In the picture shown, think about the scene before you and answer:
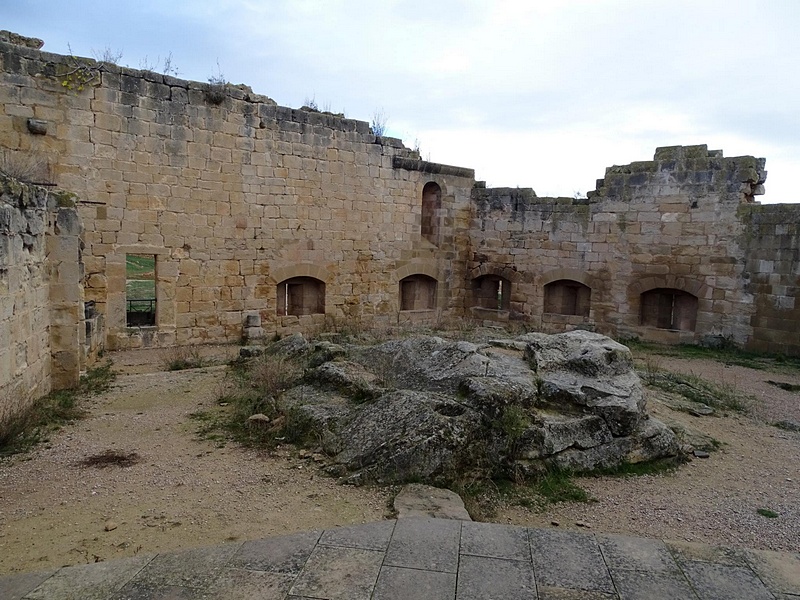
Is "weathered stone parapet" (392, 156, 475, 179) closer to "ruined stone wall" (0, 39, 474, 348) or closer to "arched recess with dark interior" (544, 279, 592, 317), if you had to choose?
"ruined stone wall" (0, 39, 474, 348)

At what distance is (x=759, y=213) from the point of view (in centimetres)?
1180

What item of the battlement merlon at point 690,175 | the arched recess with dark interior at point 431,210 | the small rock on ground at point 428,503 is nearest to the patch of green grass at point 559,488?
the small rock on ground at point 428,503

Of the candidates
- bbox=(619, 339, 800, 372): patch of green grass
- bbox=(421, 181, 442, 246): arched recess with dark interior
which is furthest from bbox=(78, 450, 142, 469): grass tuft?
bbox=(421, 181, 442, 246): arched recess with dark interior

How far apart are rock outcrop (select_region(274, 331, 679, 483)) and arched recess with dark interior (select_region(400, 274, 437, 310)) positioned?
812cm

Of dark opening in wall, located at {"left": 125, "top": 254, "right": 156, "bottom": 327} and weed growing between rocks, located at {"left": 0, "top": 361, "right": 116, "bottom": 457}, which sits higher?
dark opening in wall, located at {"left": 125, "top": 254, "right": 156, "bottom": 327}

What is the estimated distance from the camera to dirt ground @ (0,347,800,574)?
12.9 ft

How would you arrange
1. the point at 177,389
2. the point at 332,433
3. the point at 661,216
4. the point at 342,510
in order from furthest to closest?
the point at 661,216
the point at 177,389
the point at 332,433
the point at 342,510

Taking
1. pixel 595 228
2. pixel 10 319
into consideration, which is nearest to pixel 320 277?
pixel 595 228

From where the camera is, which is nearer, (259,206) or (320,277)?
(259,206)

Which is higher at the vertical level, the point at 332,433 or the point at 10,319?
the point at 10,319

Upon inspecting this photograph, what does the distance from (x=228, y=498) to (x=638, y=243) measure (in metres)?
11.5

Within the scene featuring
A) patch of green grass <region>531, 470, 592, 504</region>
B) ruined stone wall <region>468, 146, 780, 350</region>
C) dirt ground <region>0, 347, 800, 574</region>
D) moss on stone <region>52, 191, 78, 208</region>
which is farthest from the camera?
ruined stone wall <region>468, 146, 780, 350</region>

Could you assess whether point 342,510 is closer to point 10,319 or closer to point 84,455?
point 84,455

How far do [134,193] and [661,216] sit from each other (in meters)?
11.0
